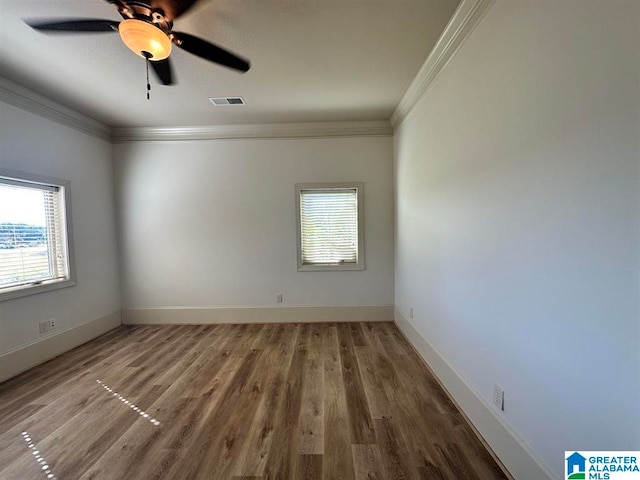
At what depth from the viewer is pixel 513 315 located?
143cm

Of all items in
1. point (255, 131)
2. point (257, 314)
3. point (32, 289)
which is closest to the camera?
point (32, 289)

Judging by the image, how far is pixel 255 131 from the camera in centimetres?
379

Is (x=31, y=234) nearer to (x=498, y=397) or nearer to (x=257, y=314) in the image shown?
(x=257, y=314)

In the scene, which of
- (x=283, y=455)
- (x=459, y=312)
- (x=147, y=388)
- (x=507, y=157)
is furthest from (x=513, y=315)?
(x=147, y=388)

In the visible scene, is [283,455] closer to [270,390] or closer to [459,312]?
[270,390]

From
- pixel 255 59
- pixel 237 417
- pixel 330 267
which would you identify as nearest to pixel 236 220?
pixel 330 267

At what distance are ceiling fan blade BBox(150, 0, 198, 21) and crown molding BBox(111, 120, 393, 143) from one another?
206cm

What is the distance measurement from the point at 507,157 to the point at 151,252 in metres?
4.34

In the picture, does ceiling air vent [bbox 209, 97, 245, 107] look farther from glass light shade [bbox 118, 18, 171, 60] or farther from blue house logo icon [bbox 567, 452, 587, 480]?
blue house logo icon [bbox 567, 452, 587, 480]

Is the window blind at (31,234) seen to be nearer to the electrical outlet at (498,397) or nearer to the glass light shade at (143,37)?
the glass light shade at (143,37)

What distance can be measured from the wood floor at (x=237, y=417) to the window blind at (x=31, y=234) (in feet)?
3.17

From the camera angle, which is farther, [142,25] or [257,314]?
[257,314]

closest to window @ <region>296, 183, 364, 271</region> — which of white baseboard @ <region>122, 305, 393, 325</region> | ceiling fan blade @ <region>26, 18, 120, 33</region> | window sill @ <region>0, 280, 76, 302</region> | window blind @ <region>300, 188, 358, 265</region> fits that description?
window blind @ <region>300, 188, 358, 265</region>

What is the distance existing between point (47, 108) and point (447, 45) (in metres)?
4.05
